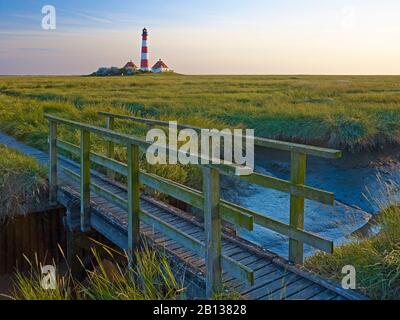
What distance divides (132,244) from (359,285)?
7.69ft

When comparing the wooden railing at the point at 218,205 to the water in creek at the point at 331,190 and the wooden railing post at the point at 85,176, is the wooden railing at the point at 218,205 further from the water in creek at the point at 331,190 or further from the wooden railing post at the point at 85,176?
the water in creek at the point at 331,190

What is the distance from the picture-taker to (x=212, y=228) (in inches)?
140

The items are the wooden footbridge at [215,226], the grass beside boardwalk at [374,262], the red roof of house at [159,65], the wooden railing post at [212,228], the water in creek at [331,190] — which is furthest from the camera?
the red roof of house at [159,65]

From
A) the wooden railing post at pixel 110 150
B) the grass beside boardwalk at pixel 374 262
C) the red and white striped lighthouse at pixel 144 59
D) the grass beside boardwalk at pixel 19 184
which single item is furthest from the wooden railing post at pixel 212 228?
the red and white striped lighthouse at pixel 144 59

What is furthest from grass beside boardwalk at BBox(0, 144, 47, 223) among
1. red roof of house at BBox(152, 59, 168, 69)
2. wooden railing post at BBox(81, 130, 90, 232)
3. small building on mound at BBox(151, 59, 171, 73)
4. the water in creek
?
red roof of house at BBox(152, 59, 168, 69)

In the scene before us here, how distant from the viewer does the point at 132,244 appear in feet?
16.0

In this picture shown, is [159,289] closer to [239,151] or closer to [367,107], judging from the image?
[239,151]

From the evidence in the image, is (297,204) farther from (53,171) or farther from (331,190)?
(331,190)

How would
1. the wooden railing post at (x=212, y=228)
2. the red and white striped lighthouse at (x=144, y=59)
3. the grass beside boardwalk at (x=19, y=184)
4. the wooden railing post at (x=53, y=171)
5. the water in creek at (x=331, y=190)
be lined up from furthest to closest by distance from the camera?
the red and white striped lighthouse at (x=144, y=59) → the water in creek at (x=331, y=190) → the wooden railing post at (x=53, y=171) → the grass beside boardwalk at (x=19, y=184) → the wooden railing post at (x=212, y=228)

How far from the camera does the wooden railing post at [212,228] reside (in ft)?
11.5

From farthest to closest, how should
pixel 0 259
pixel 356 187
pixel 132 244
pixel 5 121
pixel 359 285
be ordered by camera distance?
pixel 5 121, pixel 356 187, pixel 0 259, pixel 132 244, pixel 359 285

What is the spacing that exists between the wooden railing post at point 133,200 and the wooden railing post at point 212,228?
139 centimetres

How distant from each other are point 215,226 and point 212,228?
30 mm
